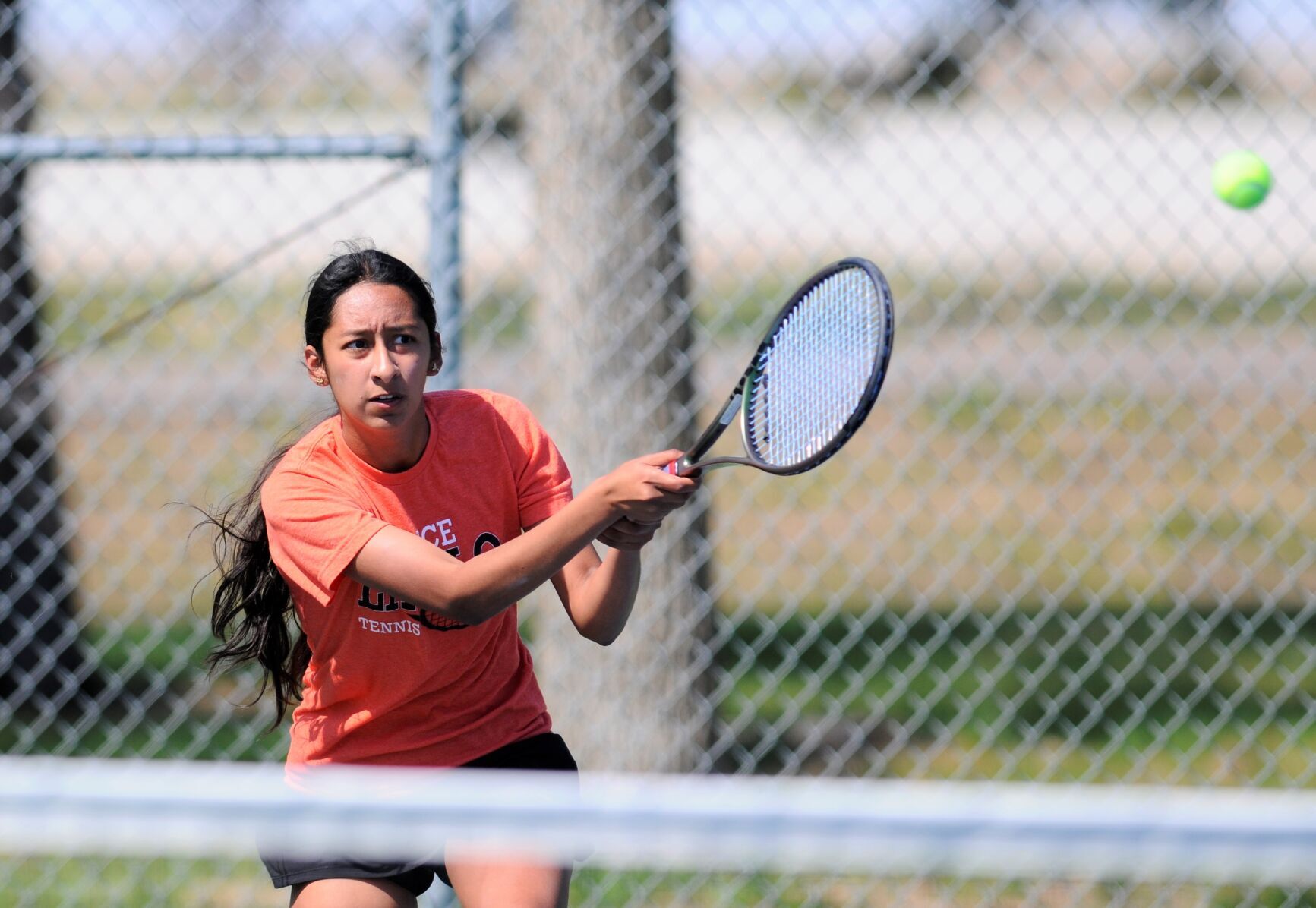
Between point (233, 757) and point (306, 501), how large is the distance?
2742mm

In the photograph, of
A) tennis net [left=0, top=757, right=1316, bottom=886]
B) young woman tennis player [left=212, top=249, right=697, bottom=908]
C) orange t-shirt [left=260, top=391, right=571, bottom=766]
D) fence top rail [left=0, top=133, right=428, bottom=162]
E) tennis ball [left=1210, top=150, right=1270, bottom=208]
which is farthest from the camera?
tennis ball [left=1210, top=150, right=1270, bottom=208]

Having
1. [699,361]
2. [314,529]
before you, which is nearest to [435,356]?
[314,529]

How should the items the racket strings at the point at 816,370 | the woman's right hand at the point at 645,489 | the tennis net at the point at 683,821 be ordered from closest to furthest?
the tennis net at the point at 683,821
the woman's right hand at the point at 645,489
the racket strings at the point at 816,370

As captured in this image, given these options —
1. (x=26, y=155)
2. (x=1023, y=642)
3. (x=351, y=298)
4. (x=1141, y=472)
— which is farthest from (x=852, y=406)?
(x=1141, y=472)

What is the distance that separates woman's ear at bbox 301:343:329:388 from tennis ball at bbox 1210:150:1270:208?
7.71ft

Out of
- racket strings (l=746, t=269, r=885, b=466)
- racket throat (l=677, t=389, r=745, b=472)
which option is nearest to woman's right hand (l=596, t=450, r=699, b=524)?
racket throat (l=677, t=389, r=745, b=472)

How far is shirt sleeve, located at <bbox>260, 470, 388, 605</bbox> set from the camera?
220 centimetres

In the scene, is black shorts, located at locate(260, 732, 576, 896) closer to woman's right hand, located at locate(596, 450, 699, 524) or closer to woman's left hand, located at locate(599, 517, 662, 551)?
woman's left hand, located at locate(599, 517, 662, 551)

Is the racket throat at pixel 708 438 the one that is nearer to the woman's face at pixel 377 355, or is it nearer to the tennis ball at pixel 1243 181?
the woman's face at pixel 377 355

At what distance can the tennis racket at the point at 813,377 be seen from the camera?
2.03 metres

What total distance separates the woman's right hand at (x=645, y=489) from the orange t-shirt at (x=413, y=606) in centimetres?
40

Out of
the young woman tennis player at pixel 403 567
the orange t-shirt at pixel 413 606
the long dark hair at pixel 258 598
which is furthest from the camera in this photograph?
the long dark hair at pixel 258 598

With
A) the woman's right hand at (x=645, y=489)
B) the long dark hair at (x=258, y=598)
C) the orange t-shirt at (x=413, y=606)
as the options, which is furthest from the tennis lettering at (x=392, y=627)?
the woman's right hand at (x=645, y=489)

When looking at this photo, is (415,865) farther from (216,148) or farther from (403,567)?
(216,148)
